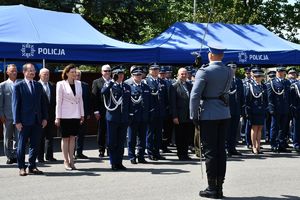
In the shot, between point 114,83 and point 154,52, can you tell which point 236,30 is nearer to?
point 154,52

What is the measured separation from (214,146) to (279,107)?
546 cm

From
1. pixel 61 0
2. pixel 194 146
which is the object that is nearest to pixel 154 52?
pixel 194 146

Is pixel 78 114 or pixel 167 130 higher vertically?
pixel 78 114

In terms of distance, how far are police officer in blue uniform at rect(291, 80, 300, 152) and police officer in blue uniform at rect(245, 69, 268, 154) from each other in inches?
36.9

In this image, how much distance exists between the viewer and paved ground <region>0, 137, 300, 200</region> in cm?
736

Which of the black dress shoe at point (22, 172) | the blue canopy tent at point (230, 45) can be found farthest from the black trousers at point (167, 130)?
the black dress shoe at point (22, 172)

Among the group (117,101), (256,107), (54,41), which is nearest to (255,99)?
(256,107)

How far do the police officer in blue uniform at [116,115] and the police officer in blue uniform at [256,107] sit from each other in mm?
3339

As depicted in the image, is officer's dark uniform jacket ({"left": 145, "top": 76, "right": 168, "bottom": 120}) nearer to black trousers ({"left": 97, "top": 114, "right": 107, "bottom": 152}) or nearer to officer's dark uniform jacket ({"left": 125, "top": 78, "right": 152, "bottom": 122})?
officer's dark uniform jacket ({"left": 125, "top": 78, "right": 152, "bottom": 122})

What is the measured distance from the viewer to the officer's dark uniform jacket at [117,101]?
9.54 meters

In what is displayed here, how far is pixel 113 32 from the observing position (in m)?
22.8

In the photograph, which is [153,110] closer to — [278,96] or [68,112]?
[68,112]

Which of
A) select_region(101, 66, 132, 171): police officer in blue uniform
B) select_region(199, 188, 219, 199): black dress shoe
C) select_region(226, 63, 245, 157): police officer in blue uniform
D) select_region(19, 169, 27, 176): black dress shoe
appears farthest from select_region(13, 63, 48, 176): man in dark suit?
select_region(226, 63, 245, 157): police officer in blue uniform

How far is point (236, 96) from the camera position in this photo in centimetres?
1184
